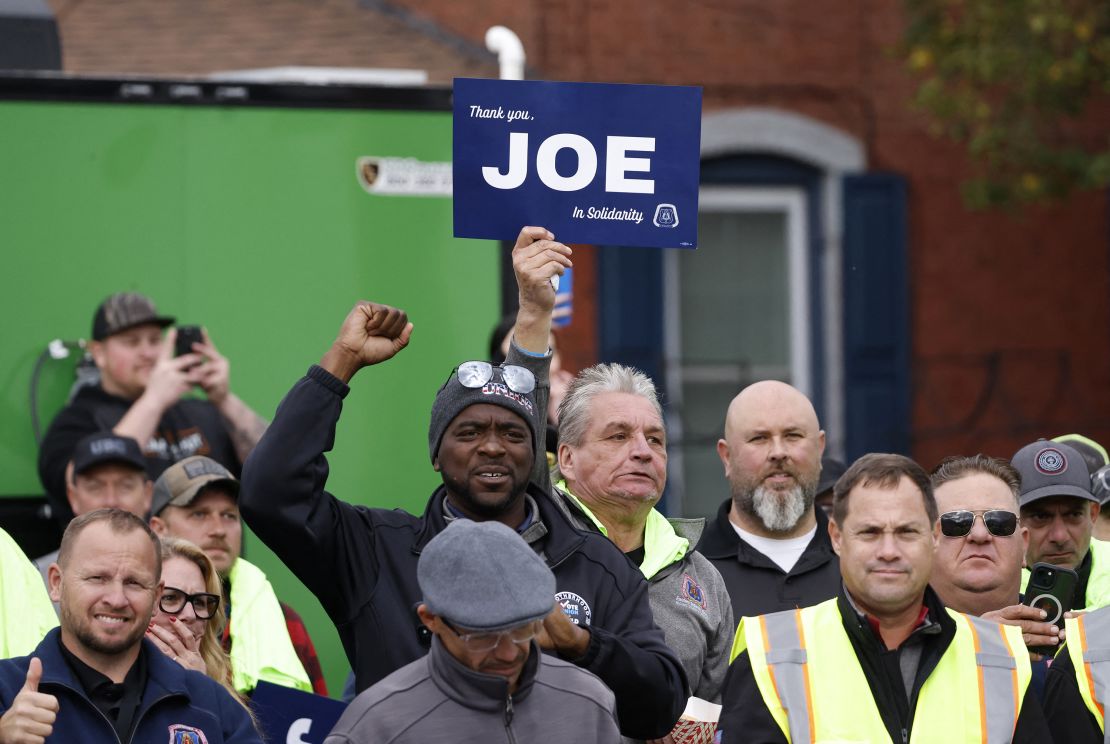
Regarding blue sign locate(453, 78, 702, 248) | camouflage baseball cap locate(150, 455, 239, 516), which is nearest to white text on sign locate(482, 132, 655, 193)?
blue sign locate(453, 78, 702, 248)

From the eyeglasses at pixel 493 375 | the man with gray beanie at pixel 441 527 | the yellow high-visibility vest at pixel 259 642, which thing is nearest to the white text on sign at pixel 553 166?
the man with gray beanie at pixel 441 527

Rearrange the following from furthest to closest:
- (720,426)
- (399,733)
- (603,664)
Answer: (720,426)
(603,664)
(399,733)

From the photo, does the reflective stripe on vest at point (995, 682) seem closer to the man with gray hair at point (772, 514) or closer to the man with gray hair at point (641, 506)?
the man with gray hair at point (641, 506)

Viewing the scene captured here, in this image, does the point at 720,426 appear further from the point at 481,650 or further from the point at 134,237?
the point at 481,650

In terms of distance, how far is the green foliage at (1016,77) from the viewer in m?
13.6

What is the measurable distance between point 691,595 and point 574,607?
79 cm

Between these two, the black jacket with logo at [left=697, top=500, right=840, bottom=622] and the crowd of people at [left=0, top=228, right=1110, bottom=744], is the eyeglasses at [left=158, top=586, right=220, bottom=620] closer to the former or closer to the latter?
the crowd of people at [left=0, top=228, right=1110, bottom=744]

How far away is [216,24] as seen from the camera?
584 inches

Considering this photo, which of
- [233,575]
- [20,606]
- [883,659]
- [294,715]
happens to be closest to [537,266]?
[883,659]

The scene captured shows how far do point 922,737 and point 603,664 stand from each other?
2.66 feet

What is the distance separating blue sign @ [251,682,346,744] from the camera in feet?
18.1

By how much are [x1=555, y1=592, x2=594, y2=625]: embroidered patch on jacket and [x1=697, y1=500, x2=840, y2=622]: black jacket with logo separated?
4.43 feet

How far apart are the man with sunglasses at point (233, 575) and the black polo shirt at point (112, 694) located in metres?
1.39

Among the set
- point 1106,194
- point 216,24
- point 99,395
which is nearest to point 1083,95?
point 1106,194
